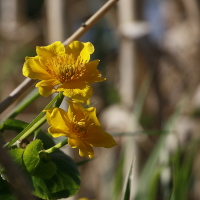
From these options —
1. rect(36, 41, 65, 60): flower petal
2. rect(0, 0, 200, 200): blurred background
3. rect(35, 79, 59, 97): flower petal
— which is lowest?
rect(0, 0, 200, 200): blurred background

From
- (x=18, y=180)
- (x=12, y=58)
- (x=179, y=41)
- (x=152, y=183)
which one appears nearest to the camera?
(x=18, y=180)

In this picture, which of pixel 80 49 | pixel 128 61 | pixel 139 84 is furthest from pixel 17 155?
pixel 139 84

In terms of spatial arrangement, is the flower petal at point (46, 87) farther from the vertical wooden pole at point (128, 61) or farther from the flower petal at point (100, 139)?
the vertical wooden pole at point (128, 61)

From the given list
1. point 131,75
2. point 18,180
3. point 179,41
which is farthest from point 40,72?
point 179,41

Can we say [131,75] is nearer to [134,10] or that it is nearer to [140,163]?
[134,10]

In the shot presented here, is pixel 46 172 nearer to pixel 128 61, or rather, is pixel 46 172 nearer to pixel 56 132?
pixel 56 132

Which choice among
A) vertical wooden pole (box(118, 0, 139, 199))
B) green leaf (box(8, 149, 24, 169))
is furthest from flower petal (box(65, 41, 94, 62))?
vertical wooden pole (box(118, 0, 139, 199))

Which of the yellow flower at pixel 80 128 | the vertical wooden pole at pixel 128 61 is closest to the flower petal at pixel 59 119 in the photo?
the yellow flower at pixel 80 128

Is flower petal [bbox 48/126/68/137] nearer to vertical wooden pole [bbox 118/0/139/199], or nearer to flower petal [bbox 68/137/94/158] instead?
flower petal [bbox 68/137/94/158]
